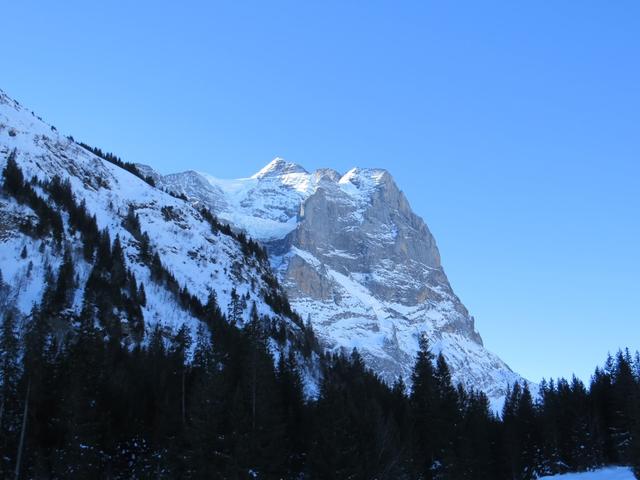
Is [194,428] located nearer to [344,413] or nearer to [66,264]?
[344,413]

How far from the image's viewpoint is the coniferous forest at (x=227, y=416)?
56.7 metres

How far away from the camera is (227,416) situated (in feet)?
186

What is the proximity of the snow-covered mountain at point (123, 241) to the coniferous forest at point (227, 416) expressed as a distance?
294 cm

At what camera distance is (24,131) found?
158875 mm

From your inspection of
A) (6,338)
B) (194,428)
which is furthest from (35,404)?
(194,428)

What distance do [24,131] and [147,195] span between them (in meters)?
31.2

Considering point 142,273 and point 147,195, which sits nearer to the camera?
point 142,273

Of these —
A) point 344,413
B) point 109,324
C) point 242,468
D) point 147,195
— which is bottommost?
point 242,468

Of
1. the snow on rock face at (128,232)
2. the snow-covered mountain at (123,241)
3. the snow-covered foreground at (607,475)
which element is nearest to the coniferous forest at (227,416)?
the snow-covered foreground at (607,475)

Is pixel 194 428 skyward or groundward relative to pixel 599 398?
groundward

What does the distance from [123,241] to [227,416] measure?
309 feet

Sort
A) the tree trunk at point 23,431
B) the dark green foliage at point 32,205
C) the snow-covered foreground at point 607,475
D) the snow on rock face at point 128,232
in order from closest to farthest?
the tree trunk at point 23,431 < the snow-covered foreground at point 607,475 < the snow on rock face at point 128,232 < the dark green foliage at point 32,205

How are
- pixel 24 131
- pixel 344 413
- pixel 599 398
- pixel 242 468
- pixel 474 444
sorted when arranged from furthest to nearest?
pixel 24 131
pixel 599 398
pixel 474 444
pixel 344 413
pixel 242 468

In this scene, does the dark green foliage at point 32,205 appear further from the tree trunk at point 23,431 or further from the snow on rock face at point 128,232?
the tree trunk at point 23,431
